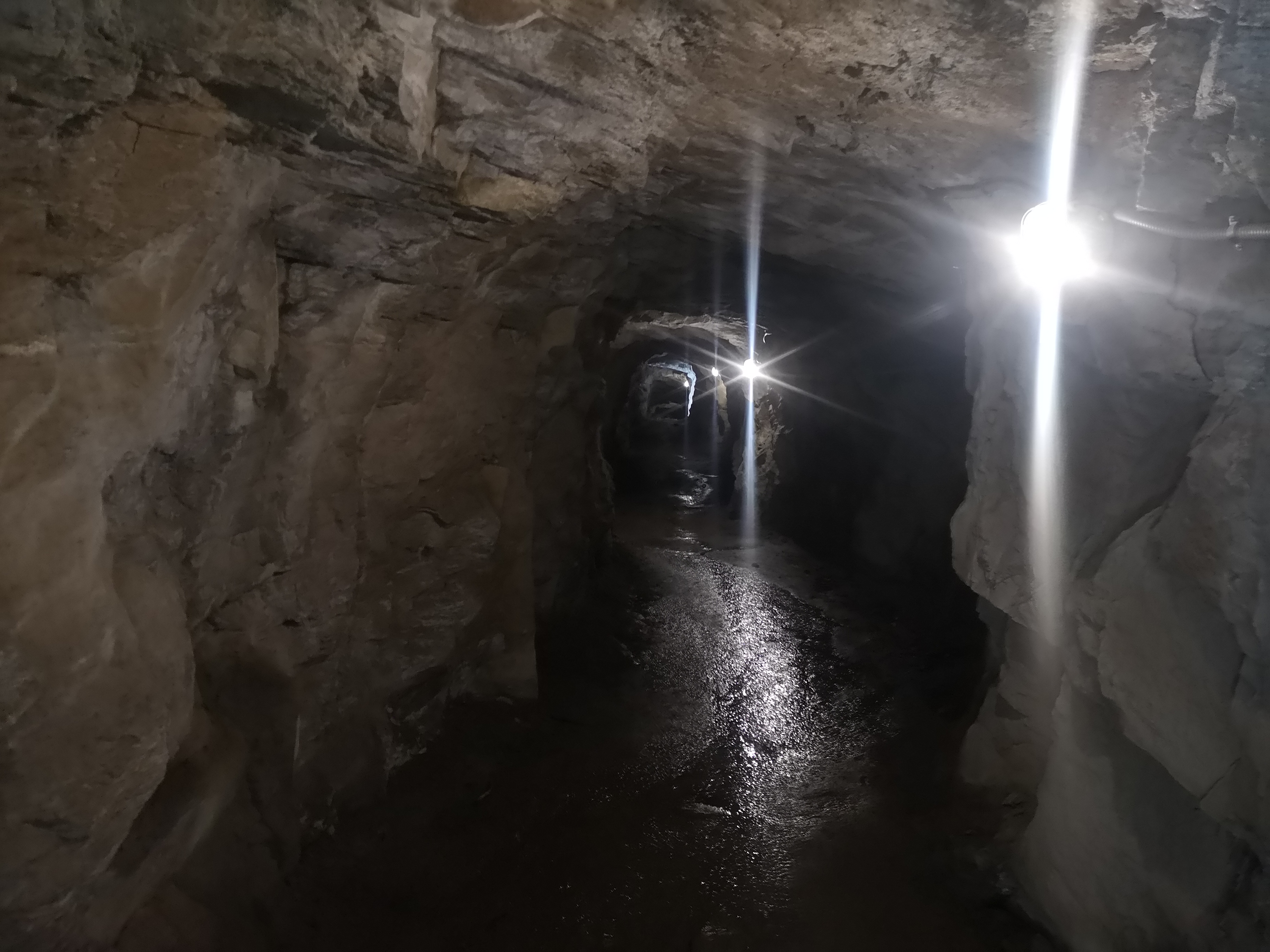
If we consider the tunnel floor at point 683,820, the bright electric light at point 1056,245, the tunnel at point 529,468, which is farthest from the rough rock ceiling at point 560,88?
the tunnel floor at point 683,820

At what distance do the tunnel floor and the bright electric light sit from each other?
295 cm

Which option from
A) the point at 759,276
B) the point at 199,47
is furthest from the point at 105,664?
the point at 759,276

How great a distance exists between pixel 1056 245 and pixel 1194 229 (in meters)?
0.52

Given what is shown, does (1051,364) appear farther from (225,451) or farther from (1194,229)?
(225,451)

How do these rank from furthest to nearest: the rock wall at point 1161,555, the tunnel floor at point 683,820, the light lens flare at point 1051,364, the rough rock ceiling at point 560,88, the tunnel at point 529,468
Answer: the tunnel floor at point 683,820
the light lens flare at point 1051,364
the rock wall at point 1161,555
the tunnel at point 529,468
the rough rock ceiling at point 560,88

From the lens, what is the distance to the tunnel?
7.41 ft

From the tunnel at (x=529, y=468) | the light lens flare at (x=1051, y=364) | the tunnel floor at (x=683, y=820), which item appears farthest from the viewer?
the tunnel floor at (x=683, y=820)

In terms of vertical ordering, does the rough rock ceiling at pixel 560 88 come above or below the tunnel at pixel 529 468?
above

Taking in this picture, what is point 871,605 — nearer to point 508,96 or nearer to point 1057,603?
point 1057,603

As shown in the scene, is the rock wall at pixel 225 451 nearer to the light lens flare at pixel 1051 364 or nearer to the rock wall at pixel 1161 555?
the light lens flare at pixel 1051 364

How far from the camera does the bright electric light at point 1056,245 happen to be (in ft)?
9.36

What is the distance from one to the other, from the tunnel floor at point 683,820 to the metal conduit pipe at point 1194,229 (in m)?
3.16

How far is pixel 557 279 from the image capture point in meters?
4.89

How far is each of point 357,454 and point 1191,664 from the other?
391 cm
